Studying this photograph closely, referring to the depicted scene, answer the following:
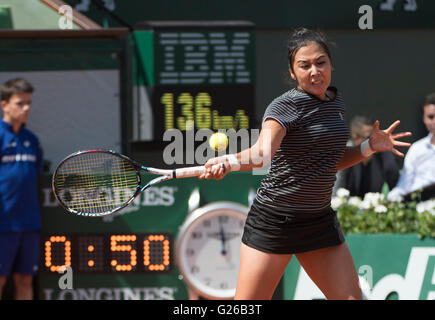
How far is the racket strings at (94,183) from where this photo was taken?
3.90 meters

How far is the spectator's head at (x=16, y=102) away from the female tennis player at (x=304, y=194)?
2.37 meters

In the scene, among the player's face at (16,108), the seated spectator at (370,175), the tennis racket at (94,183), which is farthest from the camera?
the seated spectator at (370,175)

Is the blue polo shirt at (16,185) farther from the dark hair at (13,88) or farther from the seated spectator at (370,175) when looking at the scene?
the seated spectator at (370,175)

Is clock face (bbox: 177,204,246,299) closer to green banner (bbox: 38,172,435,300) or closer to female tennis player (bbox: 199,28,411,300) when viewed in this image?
green banner (bbox: 38,172,435,300)

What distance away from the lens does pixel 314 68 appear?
3.14 m

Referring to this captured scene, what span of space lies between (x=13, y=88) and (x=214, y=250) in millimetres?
1689

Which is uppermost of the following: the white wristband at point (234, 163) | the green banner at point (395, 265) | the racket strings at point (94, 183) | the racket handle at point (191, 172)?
the white wristband at point (234, 163)

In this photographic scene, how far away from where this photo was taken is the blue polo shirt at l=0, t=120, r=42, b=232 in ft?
16.2

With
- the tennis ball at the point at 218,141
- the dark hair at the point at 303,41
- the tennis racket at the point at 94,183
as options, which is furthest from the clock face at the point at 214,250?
the dark hair at the point at 303,41

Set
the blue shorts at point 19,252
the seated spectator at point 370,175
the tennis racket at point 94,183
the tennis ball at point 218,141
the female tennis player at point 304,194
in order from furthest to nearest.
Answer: the seated spectator at point 370,175
the blue shorts at point 19,252
the tennis ball at point 218,141
the tennis racket at point 94,183
the female tennis player at point 304,194

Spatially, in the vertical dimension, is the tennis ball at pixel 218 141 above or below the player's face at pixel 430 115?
below

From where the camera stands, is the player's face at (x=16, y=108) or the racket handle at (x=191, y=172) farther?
the player's face at (x=16, y=108)

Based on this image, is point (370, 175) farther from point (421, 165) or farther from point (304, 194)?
point (304, 194)

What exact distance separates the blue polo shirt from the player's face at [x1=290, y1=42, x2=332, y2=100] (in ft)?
7.97
